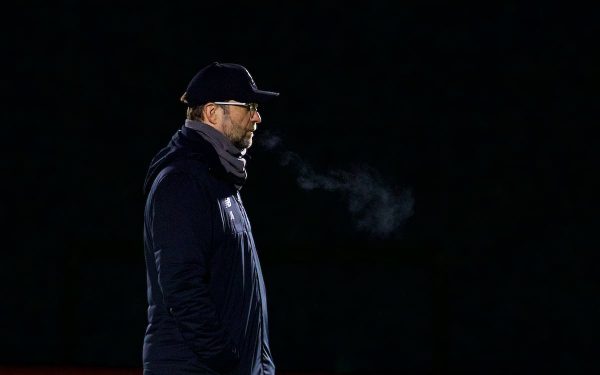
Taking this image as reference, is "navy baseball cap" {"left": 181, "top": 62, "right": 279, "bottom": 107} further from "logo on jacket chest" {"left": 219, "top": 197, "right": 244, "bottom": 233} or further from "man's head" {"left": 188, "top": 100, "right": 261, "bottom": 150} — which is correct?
"logo on jacket chest" {"left": 219, "top": 197, "right": 244, "bottom": 233}

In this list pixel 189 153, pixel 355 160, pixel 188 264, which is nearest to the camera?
pixel 188 264

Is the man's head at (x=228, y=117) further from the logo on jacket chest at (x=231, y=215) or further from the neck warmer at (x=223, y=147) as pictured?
the logo on jacket chest at (x=231, y=215)

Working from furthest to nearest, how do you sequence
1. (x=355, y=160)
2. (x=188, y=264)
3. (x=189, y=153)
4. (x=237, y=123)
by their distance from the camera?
(x=355, y=160) → (x=237, y=123) → (x=189, y=153) → (x=188, y=264)

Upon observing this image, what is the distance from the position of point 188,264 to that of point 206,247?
65 mm

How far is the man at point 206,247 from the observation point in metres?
1.73

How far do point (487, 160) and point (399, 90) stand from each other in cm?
65

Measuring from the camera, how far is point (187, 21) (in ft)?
16.4

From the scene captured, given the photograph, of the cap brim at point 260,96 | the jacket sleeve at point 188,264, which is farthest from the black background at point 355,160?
the jacket sleeve at point 188,264

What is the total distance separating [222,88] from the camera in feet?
6.32

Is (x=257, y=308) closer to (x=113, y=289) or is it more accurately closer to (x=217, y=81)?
(x=217, y=81)

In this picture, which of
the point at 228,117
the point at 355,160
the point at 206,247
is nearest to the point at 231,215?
the point at 206,247

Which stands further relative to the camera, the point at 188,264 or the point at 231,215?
the point at 231,215

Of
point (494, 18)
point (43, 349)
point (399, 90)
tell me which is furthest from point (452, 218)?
point (43, 349)

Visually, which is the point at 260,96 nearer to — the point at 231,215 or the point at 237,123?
the point at 237,123
